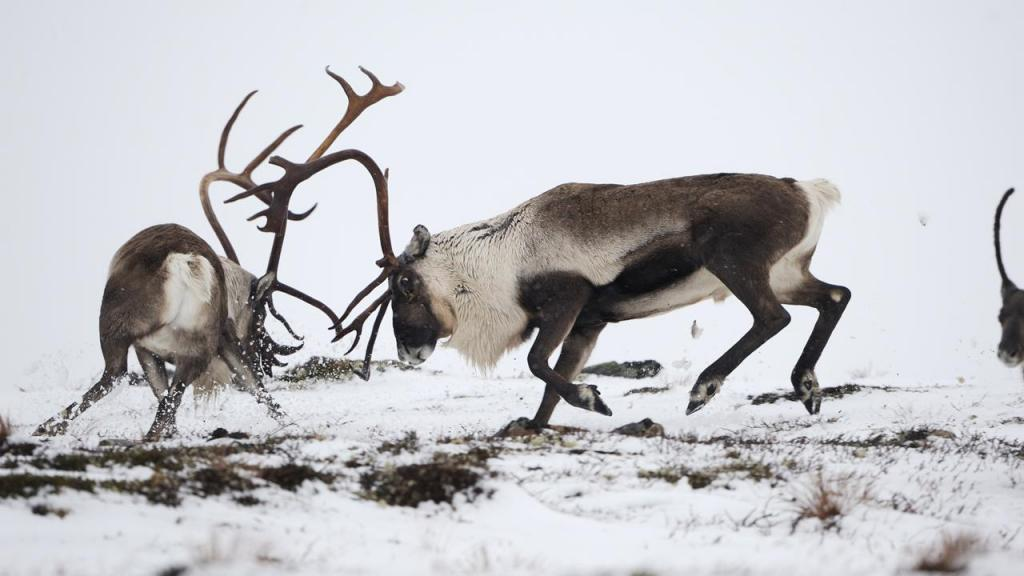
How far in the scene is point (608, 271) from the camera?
7.88 m

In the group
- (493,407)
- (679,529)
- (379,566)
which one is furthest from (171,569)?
(493,407)

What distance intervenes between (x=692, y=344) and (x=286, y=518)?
1430 centimetres

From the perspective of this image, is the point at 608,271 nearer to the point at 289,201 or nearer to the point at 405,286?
the point at 405,286

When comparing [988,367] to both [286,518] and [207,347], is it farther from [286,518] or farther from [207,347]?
[286,518]

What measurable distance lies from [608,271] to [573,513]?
12.7ft

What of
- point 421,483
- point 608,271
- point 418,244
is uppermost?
point 418,244

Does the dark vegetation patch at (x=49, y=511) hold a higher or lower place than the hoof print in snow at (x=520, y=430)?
higher

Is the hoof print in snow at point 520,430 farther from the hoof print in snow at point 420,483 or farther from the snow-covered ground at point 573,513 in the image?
the hoof print in snow at point 420,483

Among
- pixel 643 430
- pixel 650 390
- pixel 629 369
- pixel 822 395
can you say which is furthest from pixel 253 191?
pixel 629 369

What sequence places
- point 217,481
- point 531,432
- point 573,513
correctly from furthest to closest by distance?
point 531,432, point 573,513, point 217,481

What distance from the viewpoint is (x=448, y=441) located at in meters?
5.89

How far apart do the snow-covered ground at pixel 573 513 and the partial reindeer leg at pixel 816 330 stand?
1.02 m

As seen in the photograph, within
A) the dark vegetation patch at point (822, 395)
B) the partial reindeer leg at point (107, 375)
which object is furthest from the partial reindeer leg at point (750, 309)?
the partial reindeer leg at point (107, 375)

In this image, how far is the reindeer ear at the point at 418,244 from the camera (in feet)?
28.7
